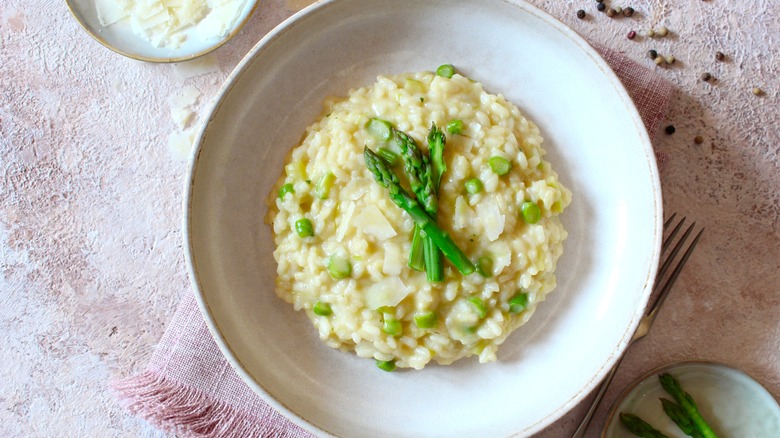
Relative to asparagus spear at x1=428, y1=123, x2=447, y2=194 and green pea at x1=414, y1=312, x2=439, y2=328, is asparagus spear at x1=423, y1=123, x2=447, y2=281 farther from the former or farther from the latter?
green pea at x1=414, y1=312, x2=439, y2=328

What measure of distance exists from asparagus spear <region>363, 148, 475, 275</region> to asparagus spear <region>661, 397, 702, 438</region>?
1597 millimetres

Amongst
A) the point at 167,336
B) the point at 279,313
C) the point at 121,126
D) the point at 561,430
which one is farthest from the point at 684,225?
the point at 121,126

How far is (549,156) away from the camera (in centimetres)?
362

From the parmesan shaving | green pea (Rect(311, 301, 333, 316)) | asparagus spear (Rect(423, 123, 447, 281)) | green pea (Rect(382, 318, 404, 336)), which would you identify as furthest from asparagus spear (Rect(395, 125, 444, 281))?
the parmesan shaving

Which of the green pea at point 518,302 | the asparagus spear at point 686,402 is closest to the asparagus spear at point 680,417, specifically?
the asparagus spear at point 686,402

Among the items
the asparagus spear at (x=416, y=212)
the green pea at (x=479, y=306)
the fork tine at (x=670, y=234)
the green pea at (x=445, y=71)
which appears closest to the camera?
the asparagus spear at (x=416, y=212)

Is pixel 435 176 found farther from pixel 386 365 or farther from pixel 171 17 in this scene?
pixel 171 17

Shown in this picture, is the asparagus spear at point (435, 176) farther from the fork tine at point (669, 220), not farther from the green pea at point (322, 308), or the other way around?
the fork tine at point (669, 220)

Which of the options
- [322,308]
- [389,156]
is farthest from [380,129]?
[322,308]

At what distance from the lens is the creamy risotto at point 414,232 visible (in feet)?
10.5

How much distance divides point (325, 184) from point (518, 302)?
1219 mm

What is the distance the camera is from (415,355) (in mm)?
3340

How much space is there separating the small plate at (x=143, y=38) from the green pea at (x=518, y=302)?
2.37 meters

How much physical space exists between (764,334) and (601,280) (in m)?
1.25
